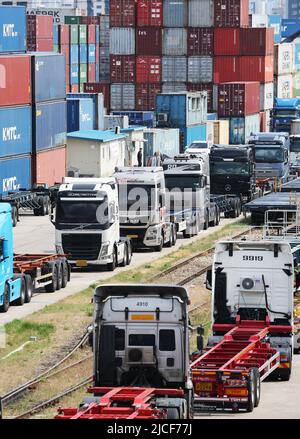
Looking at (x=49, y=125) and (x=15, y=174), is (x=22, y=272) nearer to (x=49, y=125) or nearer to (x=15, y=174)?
(x=15, y=174)

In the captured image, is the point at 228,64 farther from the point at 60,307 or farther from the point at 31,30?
the point at 60,307

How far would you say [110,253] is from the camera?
43.6m

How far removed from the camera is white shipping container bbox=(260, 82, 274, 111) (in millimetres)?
110312

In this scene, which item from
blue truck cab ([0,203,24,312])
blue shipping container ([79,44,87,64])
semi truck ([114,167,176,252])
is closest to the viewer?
blue truck cab ([0,203,24,312])

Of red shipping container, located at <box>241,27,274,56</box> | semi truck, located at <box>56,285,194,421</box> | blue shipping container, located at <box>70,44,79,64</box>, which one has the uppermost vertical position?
red shipping container, located at <box>241,27,274,56</box>

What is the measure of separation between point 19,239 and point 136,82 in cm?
5385

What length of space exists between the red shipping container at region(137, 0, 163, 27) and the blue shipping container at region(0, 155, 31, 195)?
40.3 meters

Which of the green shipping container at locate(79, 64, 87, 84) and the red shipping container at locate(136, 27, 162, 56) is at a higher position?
the red shipping container at locate(136, 27, 162, 56)

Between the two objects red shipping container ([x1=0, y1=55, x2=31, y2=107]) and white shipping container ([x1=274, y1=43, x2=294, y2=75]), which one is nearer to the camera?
red shipping container ([x1=0, y1=55, x2=31, y2=107])

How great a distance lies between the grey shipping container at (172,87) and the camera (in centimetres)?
10520

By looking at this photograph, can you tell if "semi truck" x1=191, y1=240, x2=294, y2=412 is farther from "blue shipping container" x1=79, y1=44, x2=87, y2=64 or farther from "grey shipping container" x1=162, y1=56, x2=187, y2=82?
"blue shipping container" x1=79, y1=44, x2=87, y2=64

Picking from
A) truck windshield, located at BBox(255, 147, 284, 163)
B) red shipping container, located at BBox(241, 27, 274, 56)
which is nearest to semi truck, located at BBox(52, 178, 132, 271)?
truck windshield, located at BBox(255, 147, 284, 163)
